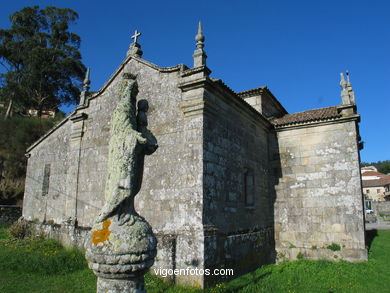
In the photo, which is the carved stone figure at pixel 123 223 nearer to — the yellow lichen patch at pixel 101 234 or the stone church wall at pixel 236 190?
the yellow lichen patch at pixel 101 234

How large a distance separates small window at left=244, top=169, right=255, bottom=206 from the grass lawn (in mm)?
2057

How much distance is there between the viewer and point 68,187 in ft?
36.6

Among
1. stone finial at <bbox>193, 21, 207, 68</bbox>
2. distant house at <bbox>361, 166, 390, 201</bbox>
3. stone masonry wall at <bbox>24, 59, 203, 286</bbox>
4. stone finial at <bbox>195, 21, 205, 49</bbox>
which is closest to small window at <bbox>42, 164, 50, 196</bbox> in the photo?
stone masonry wall at <bbox>24, 59, 203, 286</bbox>

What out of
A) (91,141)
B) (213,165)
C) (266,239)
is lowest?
(266,239)

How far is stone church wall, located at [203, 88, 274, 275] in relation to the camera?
24.7ft

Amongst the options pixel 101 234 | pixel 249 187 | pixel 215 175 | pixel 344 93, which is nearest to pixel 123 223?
pixel 101 234

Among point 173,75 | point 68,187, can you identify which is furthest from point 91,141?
point 173,75

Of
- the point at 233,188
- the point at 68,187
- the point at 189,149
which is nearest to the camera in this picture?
the point at 189,149

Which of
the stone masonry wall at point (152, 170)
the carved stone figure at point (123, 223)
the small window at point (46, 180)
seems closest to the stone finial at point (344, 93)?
the stone masonry wall at point (152, 170)

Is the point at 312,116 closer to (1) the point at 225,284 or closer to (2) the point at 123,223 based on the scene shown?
(1) the point at 225,284

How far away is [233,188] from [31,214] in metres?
9.85

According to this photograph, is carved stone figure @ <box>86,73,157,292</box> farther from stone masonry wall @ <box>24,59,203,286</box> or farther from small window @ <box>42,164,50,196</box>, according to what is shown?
small window @ <box>42,164,50,196</box>

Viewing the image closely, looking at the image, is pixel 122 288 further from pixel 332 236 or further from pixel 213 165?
pixel 332 236

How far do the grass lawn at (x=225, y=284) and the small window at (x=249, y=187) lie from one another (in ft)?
6.75
